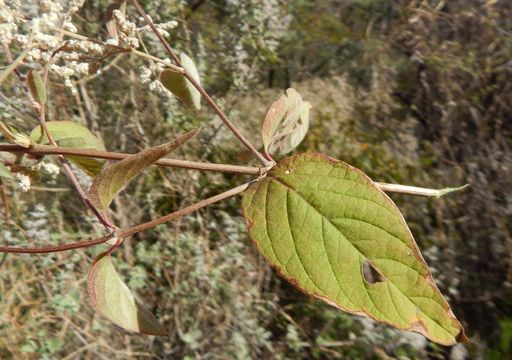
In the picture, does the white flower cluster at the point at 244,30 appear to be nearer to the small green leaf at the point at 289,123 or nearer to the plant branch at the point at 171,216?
the small green leaf at the point at 289,123

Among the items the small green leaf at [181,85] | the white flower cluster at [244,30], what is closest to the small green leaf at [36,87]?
the small green leaf at [181,85]

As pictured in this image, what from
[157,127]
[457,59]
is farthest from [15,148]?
[457,59]

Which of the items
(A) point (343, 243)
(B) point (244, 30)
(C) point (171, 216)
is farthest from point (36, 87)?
(B) point (244, 30)

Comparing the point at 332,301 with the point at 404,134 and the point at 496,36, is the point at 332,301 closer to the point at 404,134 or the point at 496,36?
the point at 404,134

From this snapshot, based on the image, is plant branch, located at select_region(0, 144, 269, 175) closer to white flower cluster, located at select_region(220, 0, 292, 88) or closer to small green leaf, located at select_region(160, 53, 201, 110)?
small green leaf, located at select_region(160, 53, 201, 110)

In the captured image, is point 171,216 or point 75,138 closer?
point 171,216

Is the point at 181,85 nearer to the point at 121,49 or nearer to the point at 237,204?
the point at 121,49
